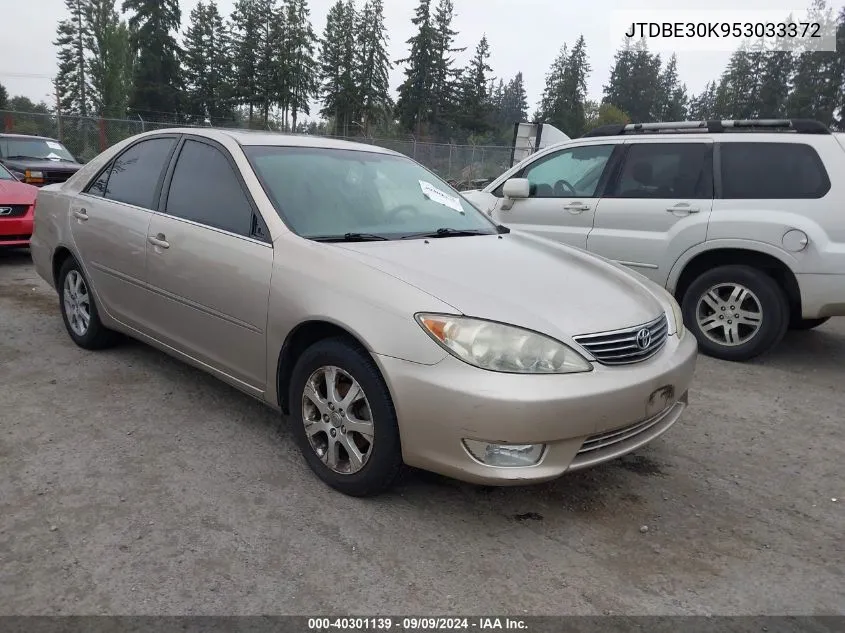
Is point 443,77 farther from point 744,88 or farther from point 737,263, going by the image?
point 737,263

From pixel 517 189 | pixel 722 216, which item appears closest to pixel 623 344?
pixel 722 216

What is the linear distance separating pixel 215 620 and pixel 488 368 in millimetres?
1275

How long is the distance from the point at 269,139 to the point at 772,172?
12.8 ft

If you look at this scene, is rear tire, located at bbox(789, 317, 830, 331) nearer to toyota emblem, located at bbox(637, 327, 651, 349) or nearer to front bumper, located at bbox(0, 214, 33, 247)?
toyota emblem, located at bbox(637, 327, 651, 349)

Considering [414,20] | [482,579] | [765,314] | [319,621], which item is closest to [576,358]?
[482,579]

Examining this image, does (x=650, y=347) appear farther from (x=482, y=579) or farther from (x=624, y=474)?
(x=482, y=579)

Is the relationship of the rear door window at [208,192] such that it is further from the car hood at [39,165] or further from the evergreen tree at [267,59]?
the evergreen tree at [267,59]

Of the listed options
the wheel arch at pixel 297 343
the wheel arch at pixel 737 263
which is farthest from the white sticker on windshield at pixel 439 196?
the wheel arch at pixel 737 263

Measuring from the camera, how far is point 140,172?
420 centimetres

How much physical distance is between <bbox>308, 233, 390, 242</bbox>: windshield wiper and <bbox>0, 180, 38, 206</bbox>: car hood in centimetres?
654

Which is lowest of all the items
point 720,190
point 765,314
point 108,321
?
point 108,321

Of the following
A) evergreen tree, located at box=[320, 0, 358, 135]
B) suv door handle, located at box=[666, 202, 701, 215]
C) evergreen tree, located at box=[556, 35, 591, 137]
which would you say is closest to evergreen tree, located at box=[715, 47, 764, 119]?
evergreen tree, located at box=[556, 35, 591, 137]

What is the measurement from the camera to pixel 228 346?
11.0 ft

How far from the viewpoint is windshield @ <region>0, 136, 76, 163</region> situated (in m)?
11.9
